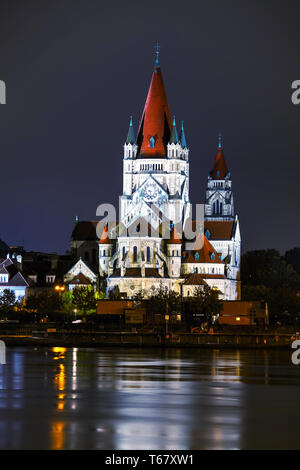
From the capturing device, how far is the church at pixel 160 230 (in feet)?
488

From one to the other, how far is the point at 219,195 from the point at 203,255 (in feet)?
109

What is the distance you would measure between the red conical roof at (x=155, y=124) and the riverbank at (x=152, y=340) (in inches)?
2046

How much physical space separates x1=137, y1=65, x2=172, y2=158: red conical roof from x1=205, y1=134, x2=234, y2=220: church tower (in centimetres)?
2333

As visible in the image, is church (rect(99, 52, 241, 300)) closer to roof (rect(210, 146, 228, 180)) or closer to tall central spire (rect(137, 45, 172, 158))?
Answer: tall central spire (rect(137, 45, 172, 158))

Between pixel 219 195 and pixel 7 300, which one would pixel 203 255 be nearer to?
pixel 7 300

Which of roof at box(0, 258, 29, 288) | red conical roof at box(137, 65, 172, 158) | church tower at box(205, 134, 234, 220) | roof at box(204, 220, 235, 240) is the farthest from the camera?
church tower at box(205, 134, 234, 220)

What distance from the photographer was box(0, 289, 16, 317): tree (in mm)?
147938

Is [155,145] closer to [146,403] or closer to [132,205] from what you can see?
[132,205]

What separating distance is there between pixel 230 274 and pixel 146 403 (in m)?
117

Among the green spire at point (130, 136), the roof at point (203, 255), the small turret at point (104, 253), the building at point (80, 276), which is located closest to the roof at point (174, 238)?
the roof at point (203, 255)

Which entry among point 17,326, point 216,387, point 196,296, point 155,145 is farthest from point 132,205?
point 216,387

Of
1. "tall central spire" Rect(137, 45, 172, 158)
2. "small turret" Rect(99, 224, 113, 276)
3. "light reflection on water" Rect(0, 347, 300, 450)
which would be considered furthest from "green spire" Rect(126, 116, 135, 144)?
"light reflection on water" Rect(0, 347, 300, 450)

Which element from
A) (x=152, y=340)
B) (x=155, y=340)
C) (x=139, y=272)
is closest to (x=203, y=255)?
(x=139, y=272)

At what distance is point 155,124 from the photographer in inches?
6486
